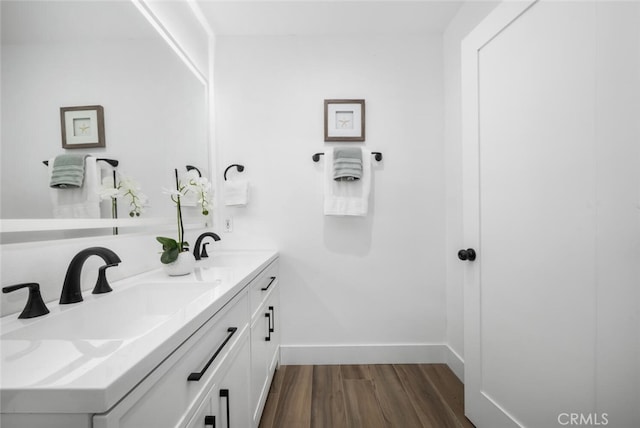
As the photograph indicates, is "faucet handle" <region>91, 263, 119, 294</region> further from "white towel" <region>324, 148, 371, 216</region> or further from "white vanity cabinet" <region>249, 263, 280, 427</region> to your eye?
"white towel" <region>324, 148, 371, 216</region>

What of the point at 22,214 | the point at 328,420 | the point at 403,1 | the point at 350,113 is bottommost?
the point at 328,420

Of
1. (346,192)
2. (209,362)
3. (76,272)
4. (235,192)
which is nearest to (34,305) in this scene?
(76,272)

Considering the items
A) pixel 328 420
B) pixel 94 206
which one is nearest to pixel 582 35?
pixel 94 206

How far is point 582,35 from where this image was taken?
2.82ft

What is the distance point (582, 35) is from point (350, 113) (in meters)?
1.21

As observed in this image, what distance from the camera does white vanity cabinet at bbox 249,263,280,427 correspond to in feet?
3.90

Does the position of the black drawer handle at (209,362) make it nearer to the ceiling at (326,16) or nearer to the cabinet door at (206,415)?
the cabinet door at (206,415)

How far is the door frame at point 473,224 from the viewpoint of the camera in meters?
1.25

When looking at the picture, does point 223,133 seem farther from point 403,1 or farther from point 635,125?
point 635,125

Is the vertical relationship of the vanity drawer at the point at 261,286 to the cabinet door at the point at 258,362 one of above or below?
above

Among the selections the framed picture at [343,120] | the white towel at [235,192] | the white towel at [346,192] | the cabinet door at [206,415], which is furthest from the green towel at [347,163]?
the cabinet door at [206,415]

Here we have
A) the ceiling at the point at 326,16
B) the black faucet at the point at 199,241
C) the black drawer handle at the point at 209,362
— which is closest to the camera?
the black drawer handle at the point at 209,362

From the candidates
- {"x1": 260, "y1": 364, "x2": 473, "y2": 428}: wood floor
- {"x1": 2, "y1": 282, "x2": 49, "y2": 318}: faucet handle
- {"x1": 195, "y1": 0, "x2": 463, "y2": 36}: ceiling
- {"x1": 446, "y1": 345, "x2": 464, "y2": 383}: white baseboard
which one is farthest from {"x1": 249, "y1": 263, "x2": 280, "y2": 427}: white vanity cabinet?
{"x1": 195, "y1": 0, "x2": 463, "y2": 36}: ceiling

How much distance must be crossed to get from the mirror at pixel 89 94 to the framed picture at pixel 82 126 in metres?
0.02
